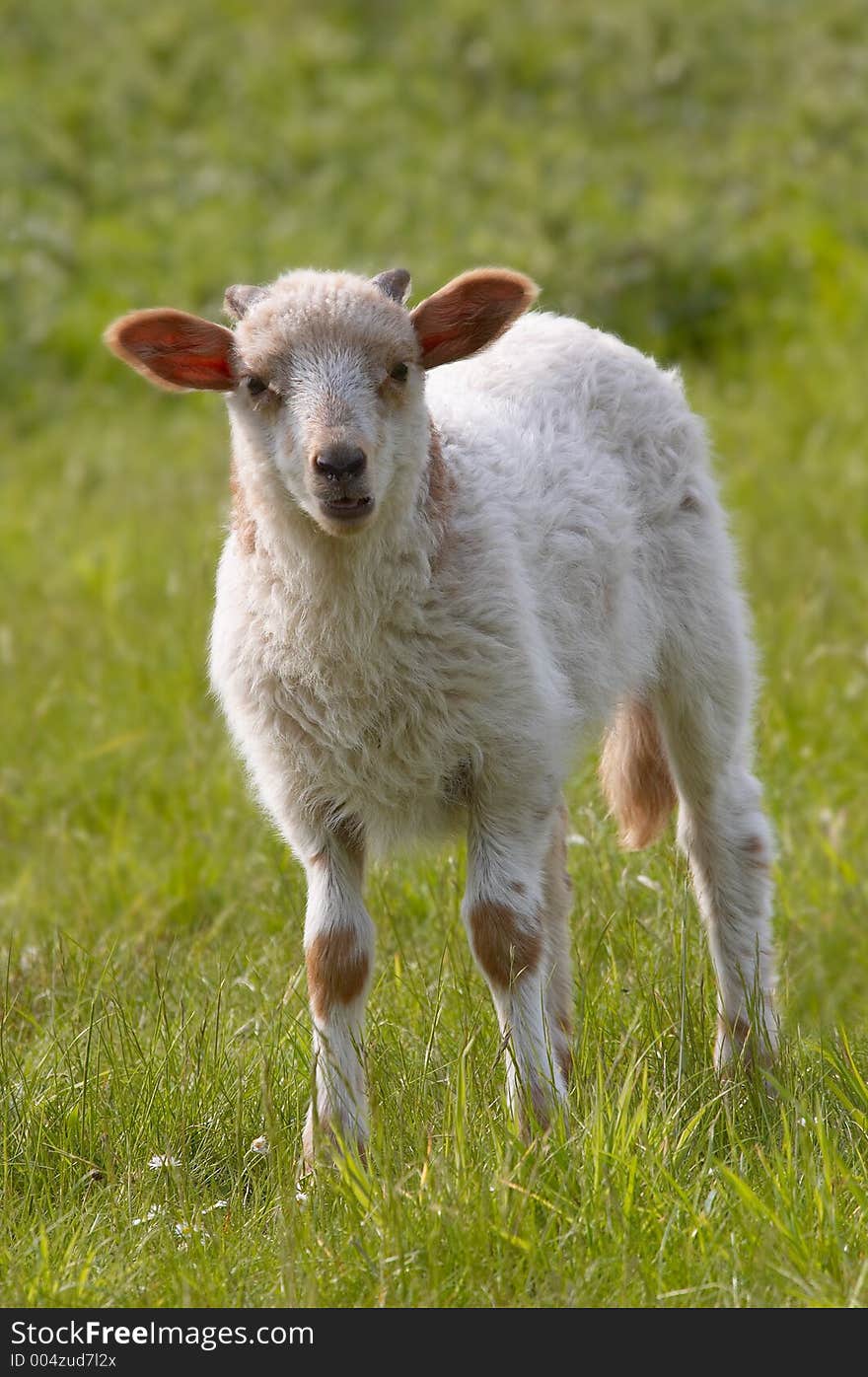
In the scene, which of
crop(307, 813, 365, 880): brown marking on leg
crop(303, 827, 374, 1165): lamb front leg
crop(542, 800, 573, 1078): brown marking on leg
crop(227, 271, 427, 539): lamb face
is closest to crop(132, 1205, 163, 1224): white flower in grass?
crop(303, 827, 374, 1165): lamb front leg

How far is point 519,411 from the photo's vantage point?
4199mm

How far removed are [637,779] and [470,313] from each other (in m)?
1.32

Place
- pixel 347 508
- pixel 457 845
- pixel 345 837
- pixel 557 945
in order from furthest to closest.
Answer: pixel 457 845
pixel 557 945
pixel 345 837
pixel 347 508

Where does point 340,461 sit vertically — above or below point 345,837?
above

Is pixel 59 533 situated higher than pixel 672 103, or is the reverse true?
pixel 672 103

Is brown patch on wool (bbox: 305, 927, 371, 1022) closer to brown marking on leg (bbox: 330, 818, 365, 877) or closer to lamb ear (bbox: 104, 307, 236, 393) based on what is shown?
brown marking on leg (bbox: 330, 818, 365, 877)

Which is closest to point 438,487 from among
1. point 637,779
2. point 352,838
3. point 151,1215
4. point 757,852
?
point 352,838

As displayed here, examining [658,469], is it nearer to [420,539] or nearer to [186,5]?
[420,539]

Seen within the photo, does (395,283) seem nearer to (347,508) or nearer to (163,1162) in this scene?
(347,508)

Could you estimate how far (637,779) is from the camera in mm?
4590

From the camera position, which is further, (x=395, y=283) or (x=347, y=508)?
(x=395, y=283)

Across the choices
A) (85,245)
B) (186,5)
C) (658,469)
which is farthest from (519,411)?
(186,5)

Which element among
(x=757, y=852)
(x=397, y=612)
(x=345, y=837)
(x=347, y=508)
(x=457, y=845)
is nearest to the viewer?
(x=347, y=508)
